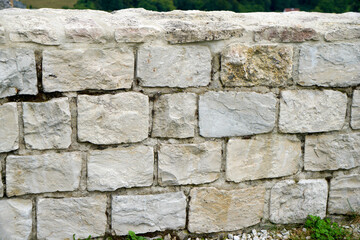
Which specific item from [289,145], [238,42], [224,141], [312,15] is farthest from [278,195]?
[312,15]

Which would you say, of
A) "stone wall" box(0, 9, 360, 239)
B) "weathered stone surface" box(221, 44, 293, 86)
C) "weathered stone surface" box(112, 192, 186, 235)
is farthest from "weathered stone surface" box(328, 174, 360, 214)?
"weathered stone surface" box(112, 192, 186, 235)

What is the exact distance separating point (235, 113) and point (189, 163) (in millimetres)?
427

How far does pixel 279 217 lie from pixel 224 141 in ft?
2.33

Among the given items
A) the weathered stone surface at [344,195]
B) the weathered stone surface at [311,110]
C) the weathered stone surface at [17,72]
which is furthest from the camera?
the weathered stone surface at [344,195]

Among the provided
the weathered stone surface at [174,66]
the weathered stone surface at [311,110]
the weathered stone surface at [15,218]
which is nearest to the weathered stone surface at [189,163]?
the weathered stone surface at [174,66]

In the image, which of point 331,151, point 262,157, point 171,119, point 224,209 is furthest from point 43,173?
point 331,151

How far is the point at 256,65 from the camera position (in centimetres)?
232

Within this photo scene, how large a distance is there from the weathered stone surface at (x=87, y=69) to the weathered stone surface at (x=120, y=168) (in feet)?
1.31

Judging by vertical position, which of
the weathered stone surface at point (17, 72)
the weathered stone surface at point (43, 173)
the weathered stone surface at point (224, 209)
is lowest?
the weathered stone surface at point (224, 209)

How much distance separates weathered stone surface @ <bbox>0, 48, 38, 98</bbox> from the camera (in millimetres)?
1969

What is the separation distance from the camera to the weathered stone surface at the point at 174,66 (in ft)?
7.11

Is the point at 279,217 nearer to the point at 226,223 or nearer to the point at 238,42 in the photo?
the point at 226,223

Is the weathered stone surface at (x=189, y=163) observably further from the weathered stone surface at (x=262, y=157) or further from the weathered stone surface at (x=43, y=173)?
the weathered stone surface at (x=43, y=173)

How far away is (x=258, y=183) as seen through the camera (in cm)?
253
